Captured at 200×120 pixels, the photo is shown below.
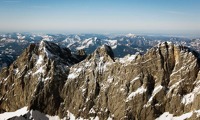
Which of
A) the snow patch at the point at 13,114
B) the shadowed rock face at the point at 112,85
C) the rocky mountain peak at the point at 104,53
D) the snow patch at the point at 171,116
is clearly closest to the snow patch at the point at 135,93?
the shadowed rock face at the point at 112,85

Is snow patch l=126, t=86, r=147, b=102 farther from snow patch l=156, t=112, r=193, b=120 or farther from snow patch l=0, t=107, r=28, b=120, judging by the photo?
snow patch l=0, t=107, r=28, b=120

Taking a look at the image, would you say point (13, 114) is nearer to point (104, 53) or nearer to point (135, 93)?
point (104, 53)

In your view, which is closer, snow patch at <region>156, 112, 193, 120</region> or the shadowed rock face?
snow patch at <region>156, 112, 193, 120</region>

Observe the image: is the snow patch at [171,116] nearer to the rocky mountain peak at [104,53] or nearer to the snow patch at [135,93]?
the snow patch at [135,93]

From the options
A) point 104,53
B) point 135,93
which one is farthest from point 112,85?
point 104,53

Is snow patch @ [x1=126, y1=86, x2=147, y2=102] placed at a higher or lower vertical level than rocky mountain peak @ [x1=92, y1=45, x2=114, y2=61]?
lower

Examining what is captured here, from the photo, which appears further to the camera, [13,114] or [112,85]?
[13,114]

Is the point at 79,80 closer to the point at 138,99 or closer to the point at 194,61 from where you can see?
the point at 138,99

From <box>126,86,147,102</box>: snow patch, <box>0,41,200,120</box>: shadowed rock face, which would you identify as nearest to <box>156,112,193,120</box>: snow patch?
<box>0,41,200,120</box>: shadowed rock face

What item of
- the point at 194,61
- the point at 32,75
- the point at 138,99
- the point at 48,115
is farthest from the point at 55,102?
the point at 194,61
